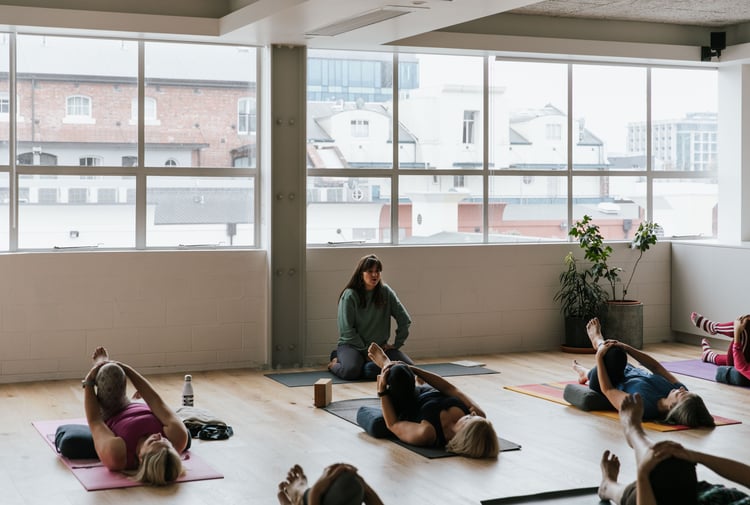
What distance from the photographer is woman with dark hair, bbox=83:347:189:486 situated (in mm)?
5047

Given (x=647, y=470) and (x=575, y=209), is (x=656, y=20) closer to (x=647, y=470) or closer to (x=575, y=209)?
(x=575, y=209)

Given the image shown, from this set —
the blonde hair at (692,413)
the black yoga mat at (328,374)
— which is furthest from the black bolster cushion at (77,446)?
the blonde hair at (692,413)

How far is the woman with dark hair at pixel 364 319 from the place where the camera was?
802cm

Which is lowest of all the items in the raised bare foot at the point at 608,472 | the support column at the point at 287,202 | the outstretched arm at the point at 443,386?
the raised bare foot at the point at 608,472

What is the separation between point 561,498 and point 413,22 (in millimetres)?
3971

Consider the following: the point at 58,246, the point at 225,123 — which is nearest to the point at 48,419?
the point at 58,246

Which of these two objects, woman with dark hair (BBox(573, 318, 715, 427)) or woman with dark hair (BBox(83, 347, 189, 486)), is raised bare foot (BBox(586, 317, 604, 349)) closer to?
woman with dark hair (BBox(573, 318, 715, 427))

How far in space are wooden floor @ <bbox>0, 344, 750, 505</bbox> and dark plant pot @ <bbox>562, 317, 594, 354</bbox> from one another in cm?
137

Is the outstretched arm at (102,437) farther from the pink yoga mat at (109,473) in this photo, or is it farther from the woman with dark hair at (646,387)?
the woman with dark hair at (646,387)

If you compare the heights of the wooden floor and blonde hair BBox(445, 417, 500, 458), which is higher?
blonde hair BBox(445, 417, 500, 458)

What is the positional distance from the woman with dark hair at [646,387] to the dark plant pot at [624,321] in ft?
8.98

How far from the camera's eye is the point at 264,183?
8586 millimetres

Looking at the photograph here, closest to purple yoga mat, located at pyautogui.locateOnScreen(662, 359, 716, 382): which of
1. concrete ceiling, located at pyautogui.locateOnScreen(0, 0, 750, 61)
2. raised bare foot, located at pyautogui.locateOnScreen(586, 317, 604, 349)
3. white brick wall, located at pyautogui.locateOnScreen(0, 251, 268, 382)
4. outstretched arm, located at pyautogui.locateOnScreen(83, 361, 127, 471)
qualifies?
raised bare foot, located at pyautogui.locateOnScreen(586, 317, 604, 349)

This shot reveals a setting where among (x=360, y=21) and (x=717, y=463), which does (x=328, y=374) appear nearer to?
(x=360, y=21)
